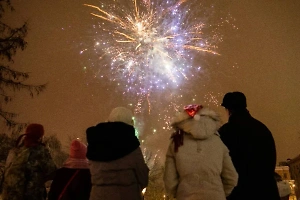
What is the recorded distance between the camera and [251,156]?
4887 mm

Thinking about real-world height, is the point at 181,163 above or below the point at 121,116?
below

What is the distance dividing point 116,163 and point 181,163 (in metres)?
0.76

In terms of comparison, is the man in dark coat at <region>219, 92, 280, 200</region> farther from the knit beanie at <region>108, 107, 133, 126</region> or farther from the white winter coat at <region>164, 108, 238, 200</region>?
the knit beanie at <region>108, 107, 133, 126</region>

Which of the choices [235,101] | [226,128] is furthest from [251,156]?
[235,101]

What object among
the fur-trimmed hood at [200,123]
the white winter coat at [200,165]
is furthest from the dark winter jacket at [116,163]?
the fur-trimmed hood at [200,123]

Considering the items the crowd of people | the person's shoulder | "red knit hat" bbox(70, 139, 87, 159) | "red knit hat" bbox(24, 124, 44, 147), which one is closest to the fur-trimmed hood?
the crowd of people

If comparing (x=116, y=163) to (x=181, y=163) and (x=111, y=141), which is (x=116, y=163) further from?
(x=181, y=163)

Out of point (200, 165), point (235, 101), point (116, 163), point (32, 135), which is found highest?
point (235, 101)

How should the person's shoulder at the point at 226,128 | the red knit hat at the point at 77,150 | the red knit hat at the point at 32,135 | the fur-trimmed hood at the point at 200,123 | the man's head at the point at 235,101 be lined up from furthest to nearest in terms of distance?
the red knit hat at the point at 32,135
the red knit hat at the point at 77,150
the man's head at the point at 235,101
the person's shoulder at the point at 226,128
the fur-trimmed hood at the point at 200,123

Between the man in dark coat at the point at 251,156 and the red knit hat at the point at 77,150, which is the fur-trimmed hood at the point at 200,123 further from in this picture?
the red knit hat at the point at 77,150

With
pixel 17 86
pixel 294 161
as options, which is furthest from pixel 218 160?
pixel 294 161

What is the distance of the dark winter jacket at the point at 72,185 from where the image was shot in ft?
16.6

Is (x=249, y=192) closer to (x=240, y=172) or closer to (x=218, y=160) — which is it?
(x=240, y=172)

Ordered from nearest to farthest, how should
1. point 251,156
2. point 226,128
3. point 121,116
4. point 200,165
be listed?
point 200,165, point 121,116, point 251,156, point 226,128
